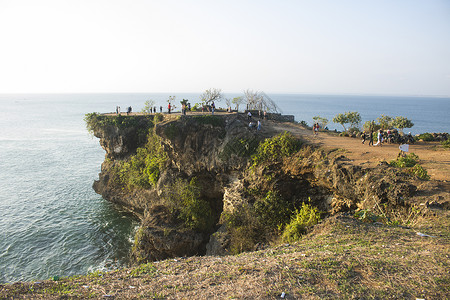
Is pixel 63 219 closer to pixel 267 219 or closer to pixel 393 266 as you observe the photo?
pixel 267 219

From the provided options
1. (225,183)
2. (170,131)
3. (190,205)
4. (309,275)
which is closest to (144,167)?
(170,131)

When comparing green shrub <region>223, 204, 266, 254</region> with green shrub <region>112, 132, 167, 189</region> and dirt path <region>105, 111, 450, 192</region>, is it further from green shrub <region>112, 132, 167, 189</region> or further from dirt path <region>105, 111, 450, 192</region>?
green shrub <region>112, 132, 167, 189</region>

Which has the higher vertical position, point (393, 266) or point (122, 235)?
point (393, 266)

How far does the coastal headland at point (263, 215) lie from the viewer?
1018 centimetres

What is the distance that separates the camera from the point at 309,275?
10.4 m

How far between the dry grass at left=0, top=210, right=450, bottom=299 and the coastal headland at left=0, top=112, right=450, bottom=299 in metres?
0.05

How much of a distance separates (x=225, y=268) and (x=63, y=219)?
1154 inches

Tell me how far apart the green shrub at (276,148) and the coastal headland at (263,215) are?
0.37 feet

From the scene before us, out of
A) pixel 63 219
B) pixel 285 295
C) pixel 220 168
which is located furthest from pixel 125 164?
pixel 285 295

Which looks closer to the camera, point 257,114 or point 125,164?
point 125,164

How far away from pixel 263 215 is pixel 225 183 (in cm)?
683

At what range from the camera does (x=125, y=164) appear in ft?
121

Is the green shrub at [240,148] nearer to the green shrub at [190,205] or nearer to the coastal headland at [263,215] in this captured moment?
the coastal headland at [263,215]

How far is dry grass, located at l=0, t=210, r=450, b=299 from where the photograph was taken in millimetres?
9344
